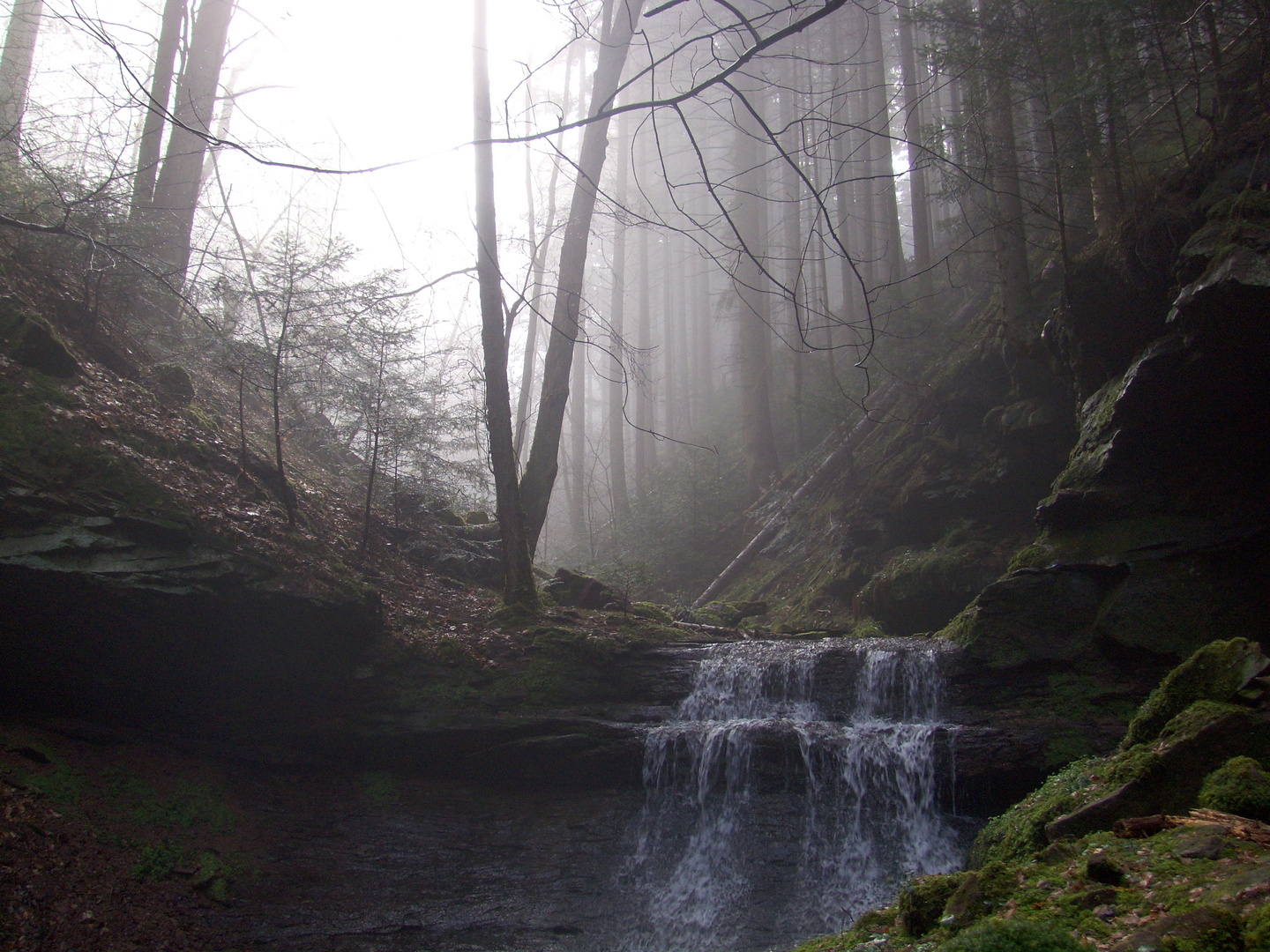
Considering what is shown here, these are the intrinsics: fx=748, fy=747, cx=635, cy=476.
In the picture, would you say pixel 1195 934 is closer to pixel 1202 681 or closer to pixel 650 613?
pixel 1202 681

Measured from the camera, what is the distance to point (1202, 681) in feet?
17.9

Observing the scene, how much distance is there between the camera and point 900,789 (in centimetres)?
743

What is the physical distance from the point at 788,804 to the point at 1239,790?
14.3 ft

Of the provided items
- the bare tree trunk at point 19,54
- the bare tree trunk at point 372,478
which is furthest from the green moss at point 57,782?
the bare tree trunk at point 19,54

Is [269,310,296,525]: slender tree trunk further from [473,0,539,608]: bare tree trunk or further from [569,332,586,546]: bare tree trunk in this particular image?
[569,332,586,546]: bare tree trunk

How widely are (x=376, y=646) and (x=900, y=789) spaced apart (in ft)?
19.3

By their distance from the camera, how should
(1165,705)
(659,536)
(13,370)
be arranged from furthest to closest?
(659,536)
(13,370)
(1165,705)

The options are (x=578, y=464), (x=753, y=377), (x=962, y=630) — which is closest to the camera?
(x=962, y=630)

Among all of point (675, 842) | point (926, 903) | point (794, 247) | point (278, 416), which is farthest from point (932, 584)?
point (794, 247)

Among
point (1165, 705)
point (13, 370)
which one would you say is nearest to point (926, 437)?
point (1165, 705)

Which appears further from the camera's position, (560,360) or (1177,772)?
(560,360)

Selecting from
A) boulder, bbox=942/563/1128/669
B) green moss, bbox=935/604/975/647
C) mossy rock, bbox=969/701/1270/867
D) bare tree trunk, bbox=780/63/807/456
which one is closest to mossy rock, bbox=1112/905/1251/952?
mossy rock, bbox=969/701/1270/867

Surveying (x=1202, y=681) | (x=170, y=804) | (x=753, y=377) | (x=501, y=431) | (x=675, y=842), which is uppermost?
(x=753, y=377)

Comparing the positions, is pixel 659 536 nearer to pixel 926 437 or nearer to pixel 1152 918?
pixel 926 437
